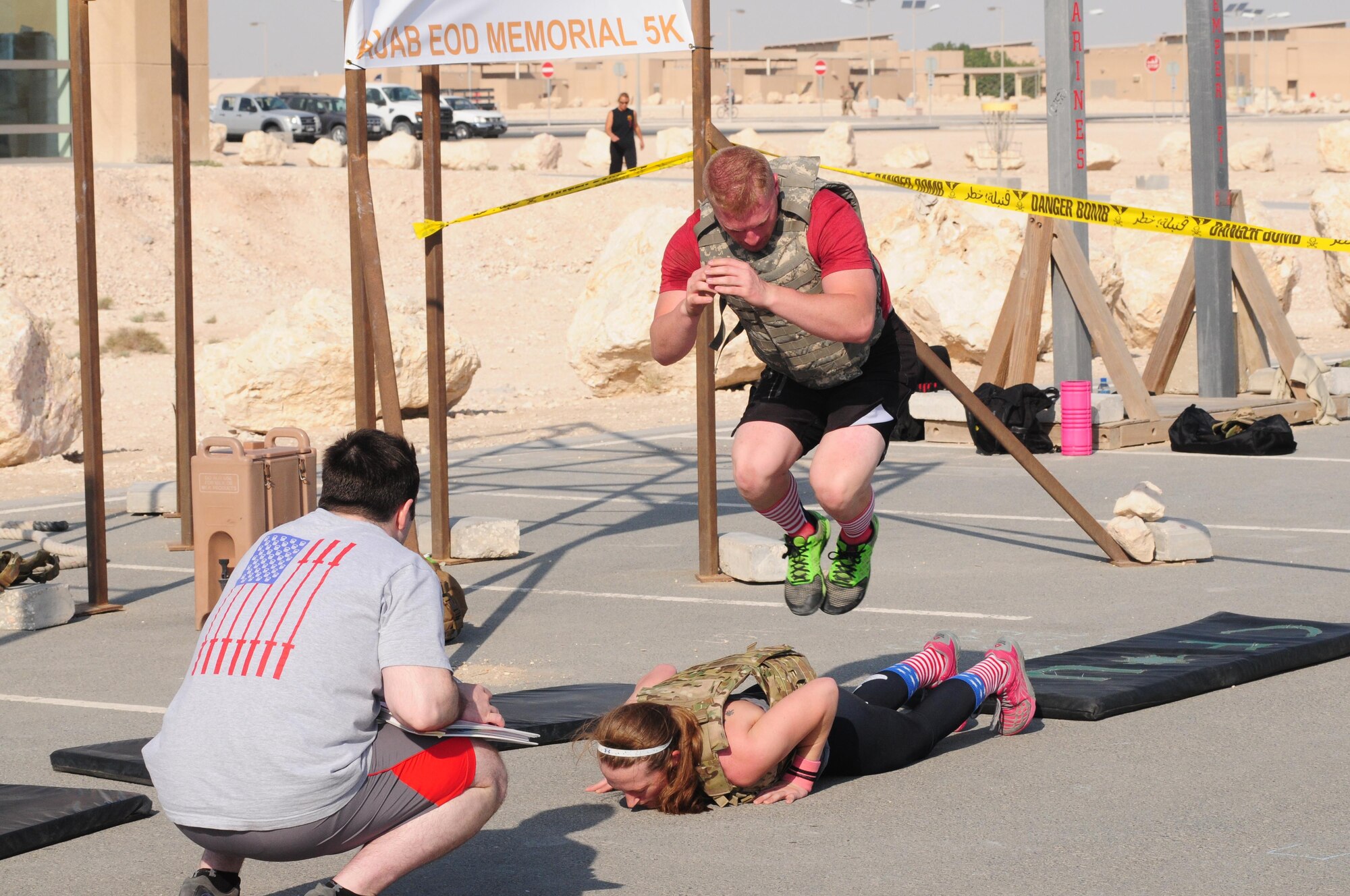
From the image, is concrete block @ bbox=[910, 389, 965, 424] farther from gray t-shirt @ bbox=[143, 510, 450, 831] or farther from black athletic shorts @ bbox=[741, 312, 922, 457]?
gray t-shirt @ bbox=[143, 510, 450, 831]

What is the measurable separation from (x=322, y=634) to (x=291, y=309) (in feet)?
48.8

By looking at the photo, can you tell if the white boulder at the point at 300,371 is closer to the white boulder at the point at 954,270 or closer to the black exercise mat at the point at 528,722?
the white boulder at the point at 954,270

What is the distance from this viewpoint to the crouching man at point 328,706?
3.95 metres

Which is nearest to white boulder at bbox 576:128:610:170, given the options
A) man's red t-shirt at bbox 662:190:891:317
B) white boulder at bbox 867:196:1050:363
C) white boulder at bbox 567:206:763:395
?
white boulder at bbox 567:206:763:395

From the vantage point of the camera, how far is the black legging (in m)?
5.70

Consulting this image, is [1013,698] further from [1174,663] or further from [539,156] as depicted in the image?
[539,156]

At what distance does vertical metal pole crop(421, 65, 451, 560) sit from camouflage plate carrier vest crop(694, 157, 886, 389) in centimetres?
357

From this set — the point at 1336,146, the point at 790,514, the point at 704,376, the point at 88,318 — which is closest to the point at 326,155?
the point at 1336,146

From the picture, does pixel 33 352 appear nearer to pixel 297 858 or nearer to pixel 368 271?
pixel 368 271

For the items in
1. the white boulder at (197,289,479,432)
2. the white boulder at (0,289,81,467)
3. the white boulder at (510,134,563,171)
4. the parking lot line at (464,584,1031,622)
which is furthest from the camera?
the white boulder at (510,134,563,171)

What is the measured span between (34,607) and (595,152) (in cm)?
3925

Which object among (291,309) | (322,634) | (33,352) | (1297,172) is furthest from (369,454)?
(1297,172)

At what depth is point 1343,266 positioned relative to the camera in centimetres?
2433

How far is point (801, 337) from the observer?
20.6 feet
